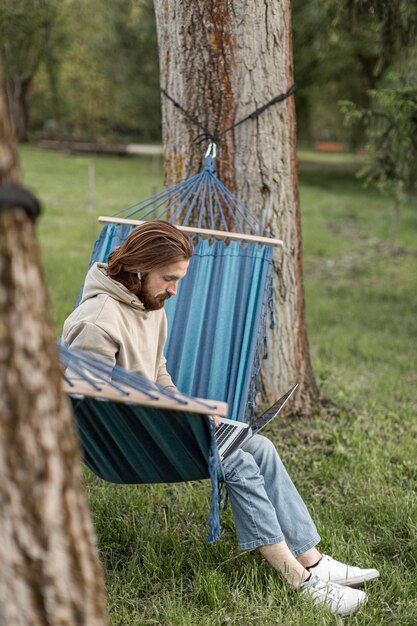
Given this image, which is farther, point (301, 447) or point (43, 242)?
point (43, 242)

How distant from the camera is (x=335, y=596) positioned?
206cm

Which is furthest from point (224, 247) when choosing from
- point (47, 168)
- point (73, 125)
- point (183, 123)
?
point (73, 125)

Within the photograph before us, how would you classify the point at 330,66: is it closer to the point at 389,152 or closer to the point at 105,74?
the point at 105,74

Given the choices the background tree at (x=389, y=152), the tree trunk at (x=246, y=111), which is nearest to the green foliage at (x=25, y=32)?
the background tree at (x=389, y=152)

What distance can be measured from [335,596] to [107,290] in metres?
1.05

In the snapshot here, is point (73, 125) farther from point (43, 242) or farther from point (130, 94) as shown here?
point (43, 242)

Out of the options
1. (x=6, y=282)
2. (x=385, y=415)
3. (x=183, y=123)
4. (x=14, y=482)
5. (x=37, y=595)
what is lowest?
(x=385, y=415)

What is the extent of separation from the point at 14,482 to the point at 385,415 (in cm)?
264

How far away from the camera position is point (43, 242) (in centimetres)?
823

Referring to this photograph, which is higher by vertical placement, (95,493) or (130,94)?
(130,94)

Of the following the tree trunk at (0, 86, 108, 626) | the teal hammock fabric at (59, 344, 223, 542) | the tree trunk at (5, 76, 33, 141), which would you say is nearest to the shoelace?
the teal hammock fabric at (59, 344, 223, 542)

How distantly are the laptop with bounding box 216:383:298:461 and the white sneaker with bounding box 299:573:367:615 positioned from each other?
1.37 ft

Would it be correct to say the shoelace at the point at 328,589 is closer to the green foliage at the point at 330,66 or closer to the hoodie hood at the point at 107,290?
the hoodie hood at the point at 107,290

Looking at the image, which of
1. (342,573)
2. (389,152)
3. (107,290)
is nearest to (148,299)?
(107,290)
